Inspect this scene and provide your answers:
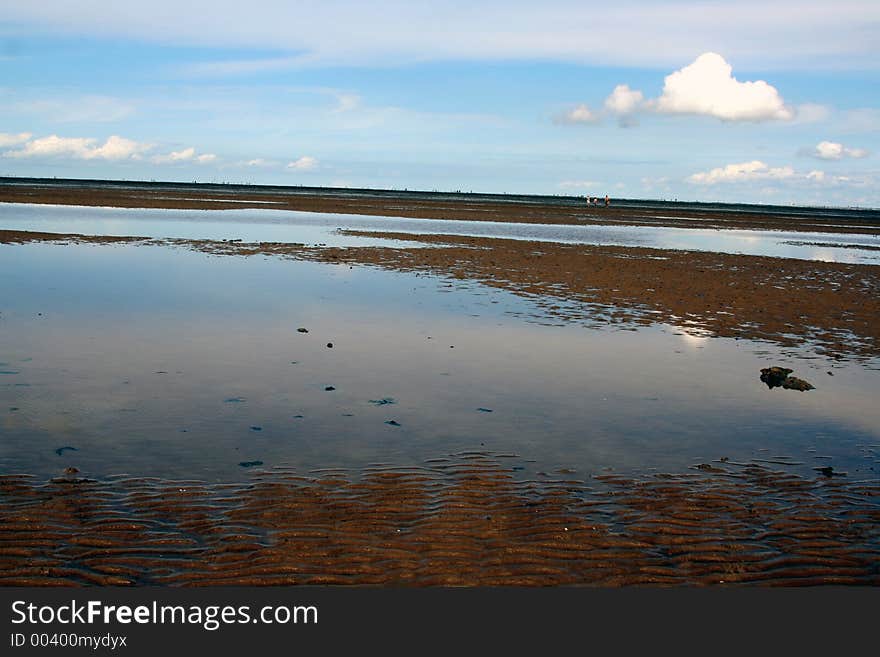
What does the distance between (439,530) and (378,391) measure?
497cm

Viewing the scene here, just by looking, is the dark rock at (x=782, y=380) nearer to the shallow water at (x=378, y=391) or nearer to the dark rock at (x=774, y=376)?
the dark rock at (x=774, y=376)

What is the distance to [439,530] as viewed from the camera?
7.64m

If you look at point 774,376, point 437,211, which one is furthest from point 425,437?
point 437,211

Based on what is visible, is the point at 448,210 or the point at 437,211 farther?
the point at 448,210

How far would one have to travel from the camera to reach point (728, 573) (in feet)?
23.0

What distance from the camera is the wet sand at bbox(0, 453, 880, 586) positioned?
6.77 metres

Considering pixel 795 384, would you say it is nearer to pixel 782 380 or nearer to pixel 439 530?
pixel 782 380

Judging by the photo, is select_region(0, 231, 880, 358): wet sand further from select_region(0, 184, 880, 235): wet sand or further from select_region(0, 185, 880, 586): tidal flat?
select_region(0, 184, 880, 235): wet sand

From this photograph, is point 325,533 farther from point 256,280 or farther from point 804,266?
point 804,266

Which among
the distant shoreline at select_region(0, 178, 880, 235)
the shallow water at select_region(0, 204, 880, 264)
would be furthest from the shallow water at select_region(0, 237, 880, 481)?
the distant shoreline at select_region(0, 178, 880, 235)

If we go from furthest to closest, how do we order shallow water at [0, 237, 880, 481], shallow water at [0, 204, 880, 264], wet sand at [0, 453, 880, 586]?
shallow water at [0, 204, 880, 264], shallow water at [0, 237, 880, 481], wet sand at [0, 453, 880, 586]

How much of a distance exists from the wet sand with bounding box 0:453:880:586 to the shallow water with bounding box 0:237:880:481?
21.5 inches

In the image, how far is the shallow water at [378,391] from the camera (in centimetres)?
970

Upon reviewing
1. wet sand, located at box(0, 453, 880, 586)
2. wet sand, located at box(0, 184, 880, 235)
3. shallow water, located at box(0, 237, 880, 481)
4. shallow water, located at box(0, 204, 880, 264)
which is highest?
wet sand, located at box(0, 184, 880, 235)
